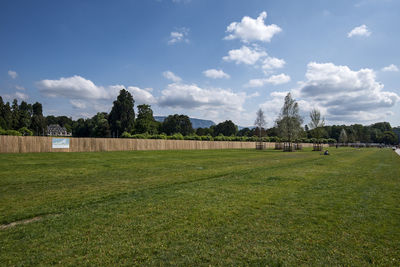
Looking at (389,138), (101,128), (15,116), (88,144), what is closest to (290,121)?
(88,144)

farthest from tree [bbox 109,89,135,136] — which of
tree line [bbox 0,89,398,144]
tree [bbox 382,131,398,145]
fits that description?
tree [bbox 382,131,398,145]

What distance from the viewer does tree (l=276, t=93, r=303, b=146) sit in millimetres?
52500

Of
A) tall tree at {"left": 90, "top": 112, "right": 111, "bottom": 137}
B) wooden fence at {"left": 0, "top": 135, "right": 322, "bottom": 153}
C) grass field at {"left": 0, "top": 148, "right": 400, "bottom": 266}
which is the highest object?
tall tree at {"left": 90, "top": 112, "right": 111, "bottom": 137}

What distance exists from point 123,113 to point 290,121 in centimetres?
5239

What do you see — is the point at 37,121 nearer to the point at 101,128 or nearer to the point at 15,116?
the point at 15,116

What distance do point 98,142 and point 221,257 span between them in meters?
31.9

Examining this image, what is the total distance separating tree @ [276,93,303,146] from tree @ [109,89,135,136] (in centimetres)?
4871

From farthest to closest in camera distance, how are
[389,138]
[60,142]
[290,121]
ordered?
1. [389,138]
2. [290,121]
3. [60,142]

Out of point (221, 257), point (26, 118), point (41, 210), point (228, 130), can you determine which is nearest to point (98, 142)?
point (41, 210)

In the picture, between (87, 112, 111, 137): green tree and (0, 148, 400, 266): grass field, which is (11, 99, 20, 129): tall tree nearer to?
(87, 112, 111, 137): green tree

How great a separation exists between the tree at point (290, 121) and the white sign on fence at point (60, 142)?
147 feet

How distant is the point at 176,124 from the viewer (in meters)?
115

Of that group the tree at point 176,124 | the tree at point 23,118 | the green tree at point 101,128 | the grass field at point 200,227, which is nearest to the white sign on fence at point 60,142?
the grass field at point 200,227

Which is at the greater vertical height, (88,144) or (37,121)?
(37,121)
